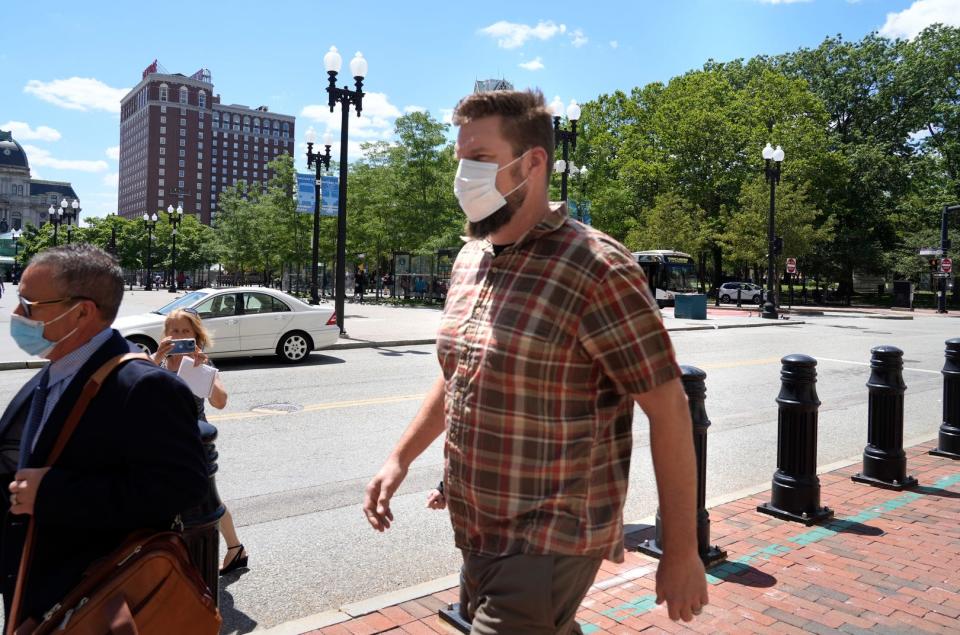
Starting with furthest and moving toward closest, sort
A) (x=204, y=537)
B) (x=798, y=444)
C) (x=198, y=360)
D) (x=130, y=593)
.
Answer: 1. (x=798, y=444)
2. (x=198, y=360)
3. (x=204, y=537)
4. (x=130, y=593)

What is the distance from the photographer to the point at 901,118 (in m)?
53.4

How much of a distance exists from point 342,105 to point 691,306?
15999 mm

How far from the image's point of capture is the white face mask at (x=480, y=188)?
6.65ft

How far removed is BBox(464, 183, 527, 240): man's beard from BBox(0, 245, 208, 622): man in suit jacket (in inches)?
39.3

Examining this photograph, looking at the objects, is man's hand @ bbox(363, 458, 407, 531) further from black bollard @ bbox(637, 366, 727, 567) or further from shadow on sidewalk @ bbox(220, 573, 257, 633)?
black bollard @ bbox(637, 366, 727, 567)

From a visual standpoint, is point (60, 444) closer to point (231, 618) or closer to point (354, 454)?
point (231, 618)

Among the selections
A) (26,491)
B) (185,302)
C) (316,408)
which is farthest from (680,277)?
(26,491)

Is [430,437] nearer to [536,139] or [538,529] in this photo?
[538,529]

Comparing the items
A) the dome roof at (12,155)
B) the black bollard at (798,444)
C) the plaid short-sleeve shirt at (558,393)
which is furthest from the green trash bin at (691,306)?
the dome roof at (12,155)

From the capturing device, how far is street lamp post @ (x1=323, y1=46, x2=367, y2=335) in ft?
59.3

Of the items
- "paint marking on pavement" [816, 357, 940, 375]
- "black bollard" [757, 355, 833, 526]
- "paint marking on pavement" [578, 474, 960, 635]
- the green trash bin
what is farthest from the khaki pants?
the green trash bin

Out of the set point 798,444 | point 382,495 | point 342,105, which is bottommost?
point 798,444

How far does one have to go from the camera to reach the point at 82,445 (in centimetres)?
204

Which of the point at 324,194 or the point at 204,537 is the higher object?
the point at 324,194
